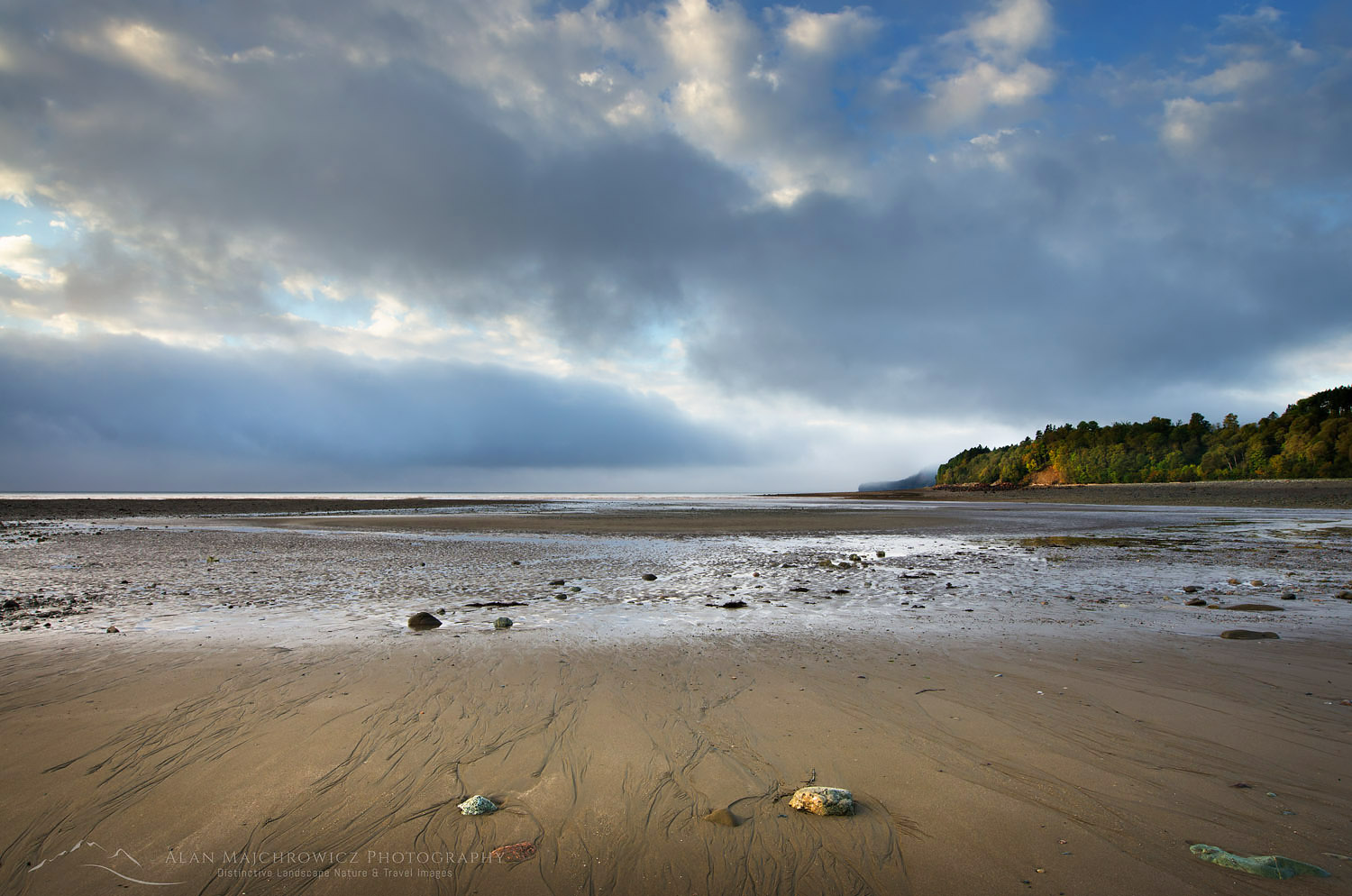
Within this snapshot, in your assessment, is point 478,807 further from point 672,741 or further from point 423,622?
point 423,622

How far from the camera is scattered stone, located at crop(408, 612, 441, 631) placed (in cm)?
888

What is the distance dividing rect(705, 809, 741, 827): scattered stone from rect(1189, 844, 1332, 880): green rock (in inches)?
104

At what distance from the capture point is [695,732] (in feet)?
16.4

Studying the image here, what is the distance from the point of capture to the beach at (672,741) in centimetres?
324

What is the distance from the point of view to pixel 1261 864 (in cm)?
303

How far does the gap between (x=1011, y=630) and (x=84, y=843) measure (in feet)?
33.4

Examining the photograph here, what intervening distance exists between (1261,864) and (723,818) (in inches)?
116

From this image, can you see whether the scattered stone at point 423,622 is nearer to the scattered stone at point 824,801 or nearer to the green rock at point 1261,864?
the scattered stone at point 824,801

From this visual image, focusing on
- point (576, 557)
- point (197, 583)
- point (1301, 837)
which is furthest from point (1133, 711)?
point (197, 583)

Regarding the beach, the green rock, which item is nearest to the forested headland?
the beach

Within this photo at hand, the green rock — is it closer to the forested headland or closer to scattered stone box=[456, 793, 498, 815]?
scattered stone box=[456, 793, 498, 815]

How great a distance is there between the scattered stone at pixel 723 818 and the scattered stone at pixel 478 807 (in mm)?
1463

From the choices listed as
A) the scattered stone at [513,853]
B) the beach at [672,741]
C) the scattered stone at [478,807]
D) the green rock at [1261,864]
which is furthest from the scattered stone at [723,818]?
the green rock at [1261,864]

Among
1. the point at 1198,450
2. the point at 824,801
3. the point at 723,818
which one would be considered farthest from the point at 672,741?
the point at 1198,450
